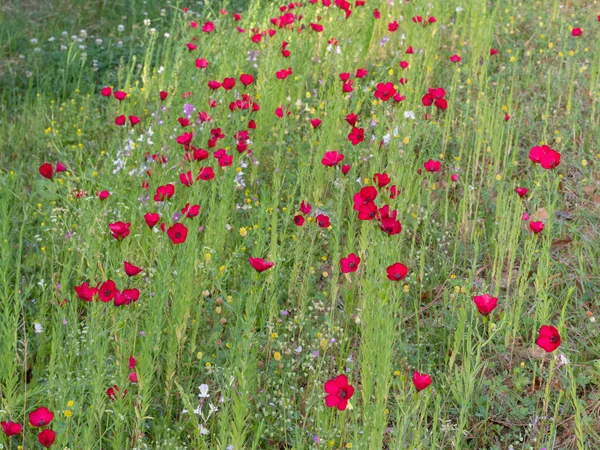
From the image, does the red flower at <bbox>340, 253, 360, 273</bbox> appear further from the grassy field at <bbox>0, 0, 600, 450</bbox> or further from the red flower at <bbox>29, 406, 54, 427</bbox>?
the red flower at <bbox>29, 406, 54, 427</bbox>

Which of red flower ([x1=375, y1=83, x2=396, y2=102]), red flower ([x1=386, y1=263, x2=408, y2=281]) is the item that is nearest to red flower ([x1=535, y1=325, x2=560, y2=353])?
red flower ([x1=386, y1=263, x2=408, y2=281])

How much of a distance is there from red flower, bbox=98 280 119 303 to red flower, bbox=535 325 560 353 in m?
1.25

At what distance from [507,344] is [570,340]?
26cm

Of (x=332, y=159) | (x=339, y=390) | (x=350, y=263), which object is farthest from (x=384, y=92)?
(x=339, y=390)

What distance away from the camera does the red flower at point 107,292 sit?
2174 mm

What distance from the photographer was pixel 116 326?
2365 millimetres

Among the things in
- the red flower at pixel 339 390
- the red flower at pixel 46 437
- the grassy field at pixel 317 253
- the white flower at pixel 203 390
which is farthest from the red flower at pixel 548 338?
the red flower at pixel 46 437

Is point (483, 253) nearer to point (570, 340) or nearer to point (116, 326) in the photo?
point (570, 340)

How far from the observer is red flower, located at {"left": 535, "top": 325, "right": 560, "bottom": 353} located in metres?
2.07

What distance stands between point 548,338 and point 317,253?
1.40 m

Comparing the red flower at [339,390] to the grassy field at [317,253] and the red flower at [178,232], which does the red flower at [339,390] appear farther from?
the red flower at [178,232]

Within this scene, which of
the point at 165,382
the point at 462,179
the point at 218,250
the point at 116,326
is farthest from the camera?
the point at 462,179

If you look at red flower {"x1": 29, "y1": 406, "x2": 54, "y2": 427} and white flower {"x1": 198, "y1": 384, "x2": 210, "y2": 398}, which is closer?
red flower {"x1": 29, "y1": 406, "x2": 54, "y2": 427}

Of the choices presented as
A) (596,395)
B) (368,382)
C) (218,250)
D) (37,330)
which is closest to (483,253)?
(596,395)
